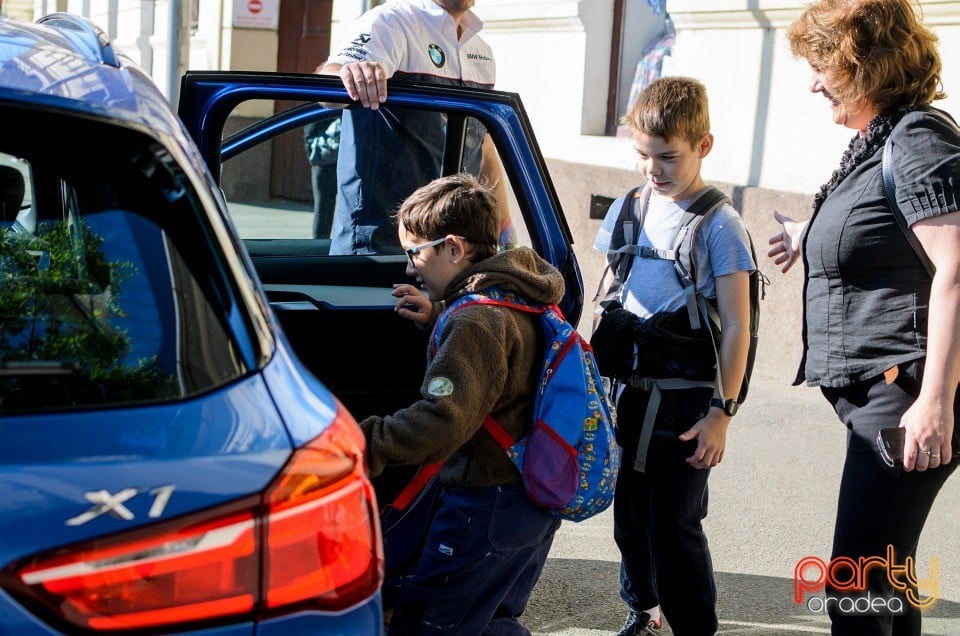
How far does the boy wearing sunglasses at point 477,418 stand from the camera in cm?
252

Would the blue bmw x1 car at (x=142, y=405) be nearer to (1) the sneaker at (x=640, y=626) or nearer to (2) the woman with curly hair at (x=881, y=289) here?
(2) the woman with curly hair at (x=881, y=289)

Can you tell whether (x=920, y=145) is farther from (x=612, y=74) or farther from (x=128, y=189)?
(x=612, y=74)

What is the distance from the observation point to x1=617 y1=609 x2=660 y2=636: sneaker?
3.49 meters

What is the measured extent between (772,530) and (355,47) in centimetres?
237

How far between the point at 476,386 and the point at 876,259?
0.94 m

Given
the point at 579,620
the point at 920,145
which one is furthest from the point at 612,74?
the point at 920,145

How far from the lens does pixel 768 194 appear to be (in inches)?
264

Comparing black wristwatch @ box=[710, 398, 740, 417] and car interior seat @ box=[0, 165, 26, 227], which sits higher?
car interior seat @ box=[0, 165, 26, 227]

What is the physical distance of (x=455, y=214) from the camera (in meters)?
2.60

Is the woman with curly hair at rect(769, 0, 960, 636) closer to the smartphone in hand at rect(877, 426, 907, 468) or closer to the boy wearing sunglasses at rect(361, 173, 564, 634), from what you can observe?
the smartphone in hand at rect(877, 426, 907, 468)

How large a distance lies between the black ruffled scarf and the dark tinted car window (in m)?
1.60

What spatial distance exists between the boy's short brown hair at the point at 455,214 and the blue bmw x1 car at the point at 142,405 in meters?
0.72

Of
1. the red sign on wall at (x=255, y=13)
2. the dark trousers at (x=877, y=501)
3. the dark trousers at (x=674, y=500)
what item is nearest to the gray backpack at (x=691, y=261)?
the dark trousers at (x=674, y=500)

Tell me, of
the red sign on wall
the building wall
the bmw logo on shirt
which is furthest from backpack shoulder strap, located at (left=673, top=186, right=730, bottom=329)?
the red sign on wall
